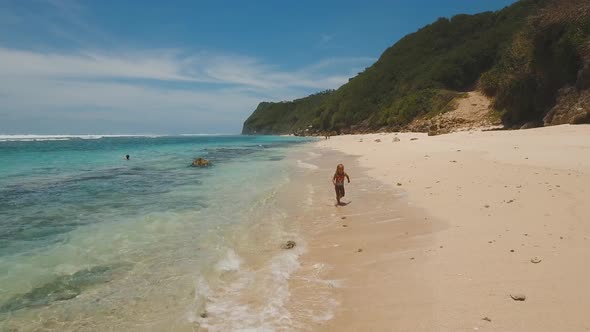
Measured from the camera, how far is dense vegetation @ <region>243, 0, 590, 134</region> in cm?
2720

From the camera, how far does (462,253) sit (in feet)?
19.4

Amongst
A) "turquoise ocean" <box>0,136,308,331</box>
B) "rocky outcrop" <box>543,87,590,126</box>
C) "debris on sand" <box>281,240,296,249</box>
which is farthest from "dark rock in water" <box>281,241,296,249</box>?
"rocky outcrop" <box>543,87,590,126</box>

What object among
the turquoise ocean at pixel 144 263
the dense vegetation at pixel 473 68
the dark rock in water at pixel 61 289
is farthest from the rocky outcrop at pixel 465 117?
the dark rock in water at pixel 61 289

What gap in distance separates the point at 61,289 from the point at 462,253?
22.2 ft

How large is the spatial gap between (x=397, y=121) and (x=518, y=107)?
131 ft

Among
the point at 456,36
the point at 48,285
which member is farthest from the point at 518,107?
the point at 456,36

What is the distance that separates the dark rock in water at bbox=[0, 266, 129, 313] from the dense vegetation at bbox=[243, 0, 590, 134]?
104 ft

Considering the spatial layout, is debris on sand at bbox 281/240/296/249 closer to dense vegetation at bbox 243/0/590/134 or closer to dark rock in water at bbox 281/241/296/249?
dark rock in water at bbox 281/241/296/249

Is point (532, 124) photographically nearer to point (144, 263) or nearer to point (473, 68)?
point (144, 263)

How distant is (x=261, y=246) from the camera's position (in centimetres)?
787

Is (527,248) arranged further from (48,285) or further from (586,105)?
(586,105)

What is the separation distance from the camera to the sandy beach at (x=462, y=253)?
4.09m

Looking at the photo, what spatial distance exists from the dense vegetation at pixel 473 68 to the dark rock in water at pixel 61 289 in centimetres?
3175

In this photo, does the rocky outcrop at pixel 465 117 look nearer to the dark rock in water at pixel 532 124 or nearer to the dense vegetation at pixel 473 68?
the dense vegetation at pixel 473 68
